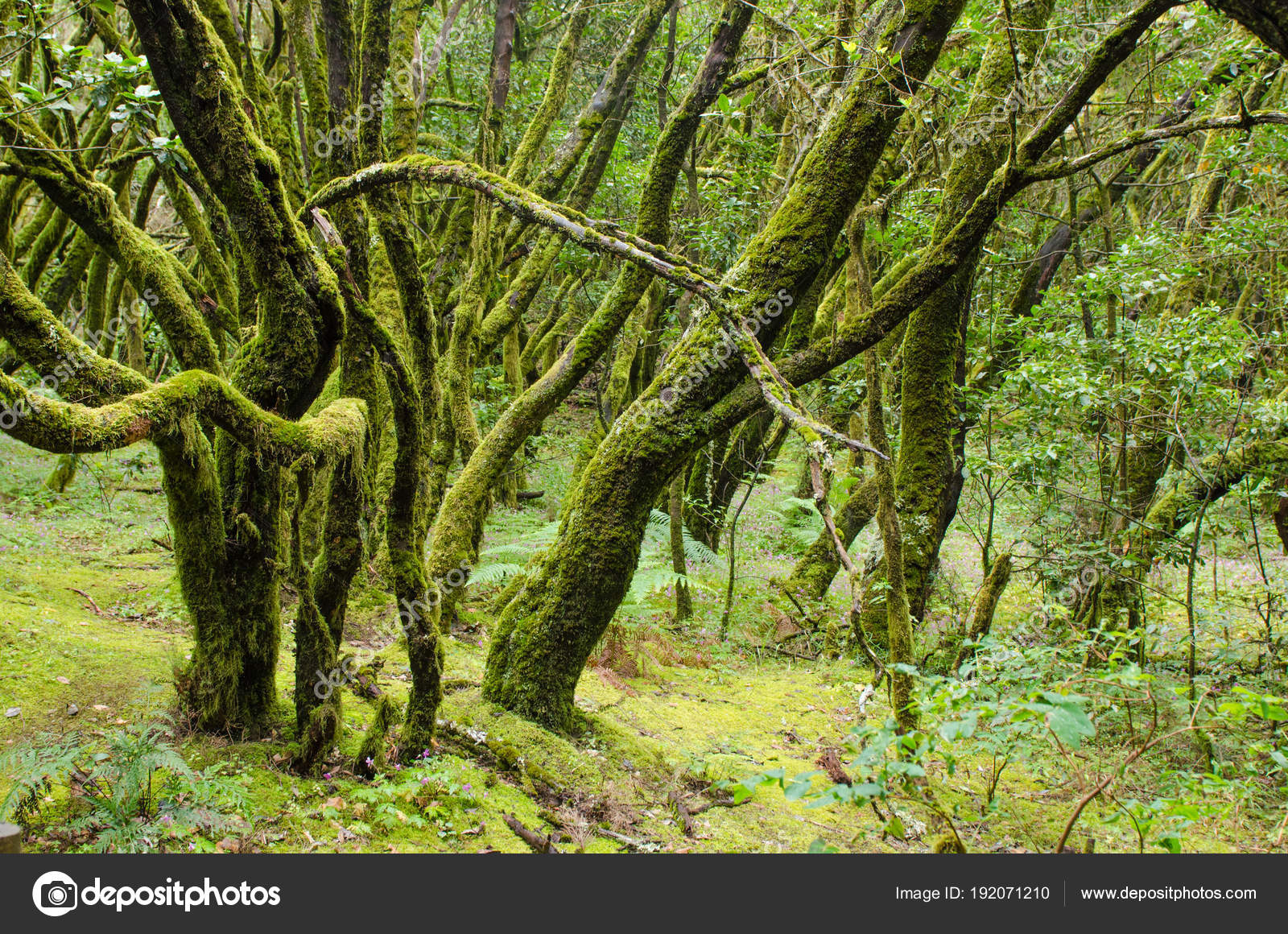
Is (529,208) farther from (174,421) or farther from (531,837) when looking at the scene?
(531,837)

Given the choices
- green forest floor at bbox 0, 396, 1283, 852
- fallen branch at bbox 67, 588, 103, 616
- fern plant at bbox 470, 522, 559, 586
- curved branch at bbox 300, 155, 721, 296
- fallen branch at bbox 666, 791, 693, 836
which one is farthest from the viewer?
fern plant at bbox 470, 522, 559, 586

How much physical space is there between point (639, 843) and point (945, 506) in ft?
15.9

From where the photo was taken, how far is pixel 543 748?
12.9ft

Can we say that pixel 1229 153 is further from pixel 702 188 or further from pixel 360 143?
pixel 360 143

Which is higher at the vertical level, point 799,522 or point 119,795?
point 799,522

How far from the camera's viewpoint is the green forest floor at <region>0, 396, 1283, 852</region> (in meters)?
3.11

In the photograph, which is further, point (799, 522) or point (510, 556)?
point (799, 522)

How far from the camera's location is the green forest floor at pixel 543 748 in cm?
311

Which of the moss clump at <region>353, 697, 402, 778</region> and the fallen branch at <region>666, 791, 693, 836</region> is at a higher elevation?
the moss clump at <region>353, 697, 402, 778</region>

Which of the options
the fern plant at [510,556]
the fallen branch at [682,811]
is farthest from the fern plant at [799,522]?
the fallen branch at [682,811]

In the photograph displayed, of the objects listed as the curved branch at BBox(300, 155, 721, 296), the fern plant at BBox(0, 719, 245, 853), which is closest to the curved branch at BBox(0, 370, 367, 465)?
the curved branch at BBox(300, 155, 721, 296)

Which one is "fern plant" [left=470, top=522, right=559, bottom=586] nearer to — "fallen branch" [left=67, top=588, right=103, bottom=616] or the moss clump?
"fallen branch" [left=67, top=588, right=103, bottom=616]
